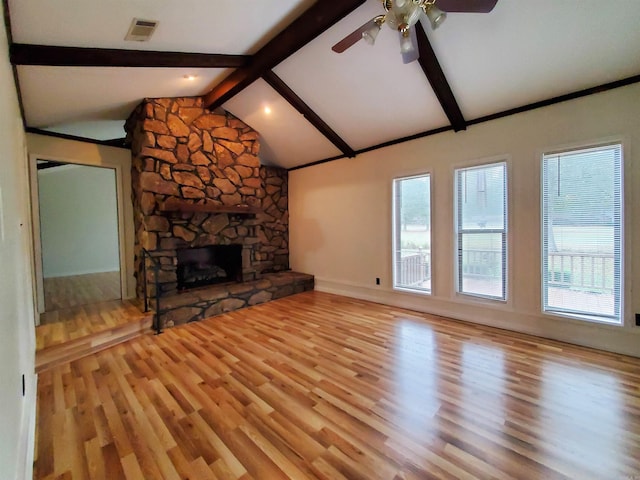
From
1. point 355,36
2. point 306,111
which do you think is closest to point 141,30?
point 355,36

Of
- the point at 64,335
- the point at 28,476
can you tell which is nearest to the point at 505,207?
the point at 28,476

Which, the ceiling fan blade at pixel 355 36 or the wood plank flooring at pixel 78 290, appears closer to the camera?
the ceiling fan blade at pixel 355 36

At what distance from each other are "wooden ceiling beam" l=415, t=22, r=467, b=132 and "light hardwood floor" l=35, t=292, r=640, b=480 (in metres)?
2.72

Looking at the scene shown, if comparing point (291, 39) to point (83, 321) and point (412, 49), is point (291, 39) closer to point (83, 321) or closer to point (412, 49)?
point (412, 49)

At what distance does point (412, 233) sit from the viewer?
4.38 m

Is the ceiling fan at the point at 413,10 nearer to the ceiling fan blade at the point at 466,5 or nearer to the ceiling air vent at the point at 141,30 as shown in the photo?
the ceiling fan blade at the point at 466,5

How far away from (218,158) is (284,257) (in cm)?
262

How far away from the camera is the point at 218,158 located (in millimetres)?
4520

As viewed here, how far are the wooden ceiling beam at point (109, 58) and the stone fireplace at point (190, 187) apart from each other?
115 cm

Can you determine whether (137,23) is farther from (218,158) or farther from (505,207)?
(505,207)

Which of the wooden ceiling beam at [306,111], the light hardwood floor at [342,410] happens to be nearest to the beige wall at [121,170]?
the light hardwood floor at [342,410]

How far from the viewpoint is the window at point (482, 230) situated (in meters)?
3.51

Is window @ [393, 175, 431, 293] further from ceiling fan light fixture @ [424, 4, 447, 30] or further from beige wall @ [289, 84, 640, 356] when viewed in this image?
ceiling fan light fixture @ [424, 4, 447, 30]

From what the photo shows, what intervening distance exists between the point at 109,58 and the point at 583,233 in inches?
200
